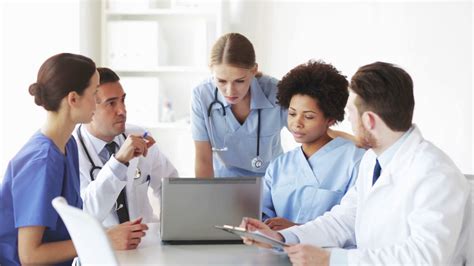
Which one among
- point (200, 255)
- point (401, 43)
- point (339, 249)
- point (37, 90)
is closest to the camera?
point (339, 249)

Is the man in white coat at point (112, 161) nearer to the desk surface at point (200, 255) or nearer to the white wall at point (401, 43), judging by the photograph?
the desk surface at point (200, 255)

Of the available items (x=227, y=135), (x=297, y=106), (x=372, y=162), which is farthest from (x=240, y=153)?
(x=372, y=162)

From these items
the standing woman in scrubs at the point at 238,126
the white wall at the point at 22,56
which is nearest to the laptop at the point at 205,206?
the standing woman in scrubs at the point at 238,126

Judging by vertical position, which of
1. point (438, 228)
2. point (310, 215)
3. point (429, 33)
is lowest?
point (310, 215)

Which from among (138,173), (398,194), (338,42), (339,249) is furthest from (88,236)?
(338,42)

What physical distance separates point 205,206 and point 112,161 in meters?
0.52

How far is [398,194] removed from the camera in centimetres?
178

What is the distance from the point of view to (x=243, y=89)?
280 centimetres

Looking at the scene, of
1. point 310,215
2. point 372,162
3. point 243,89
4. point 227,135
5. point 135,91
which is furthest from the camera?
point 135,91

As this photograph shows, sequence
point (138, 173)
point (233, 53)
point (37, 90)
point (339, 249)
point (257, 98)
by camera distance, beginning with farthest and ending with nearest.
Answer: point (257, 98) < point (138, 173) < point (233, 53) < point (37, 90) < point (339, 249)

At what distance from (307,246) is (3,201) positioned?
907 millimetres

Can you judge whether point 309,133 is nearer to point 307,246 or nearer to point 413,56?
point 307,246

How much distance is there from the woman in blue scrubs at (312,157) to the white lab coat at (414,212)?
1.25ft

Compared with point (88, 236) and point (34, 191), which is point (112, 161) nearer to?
point (34, 191)
